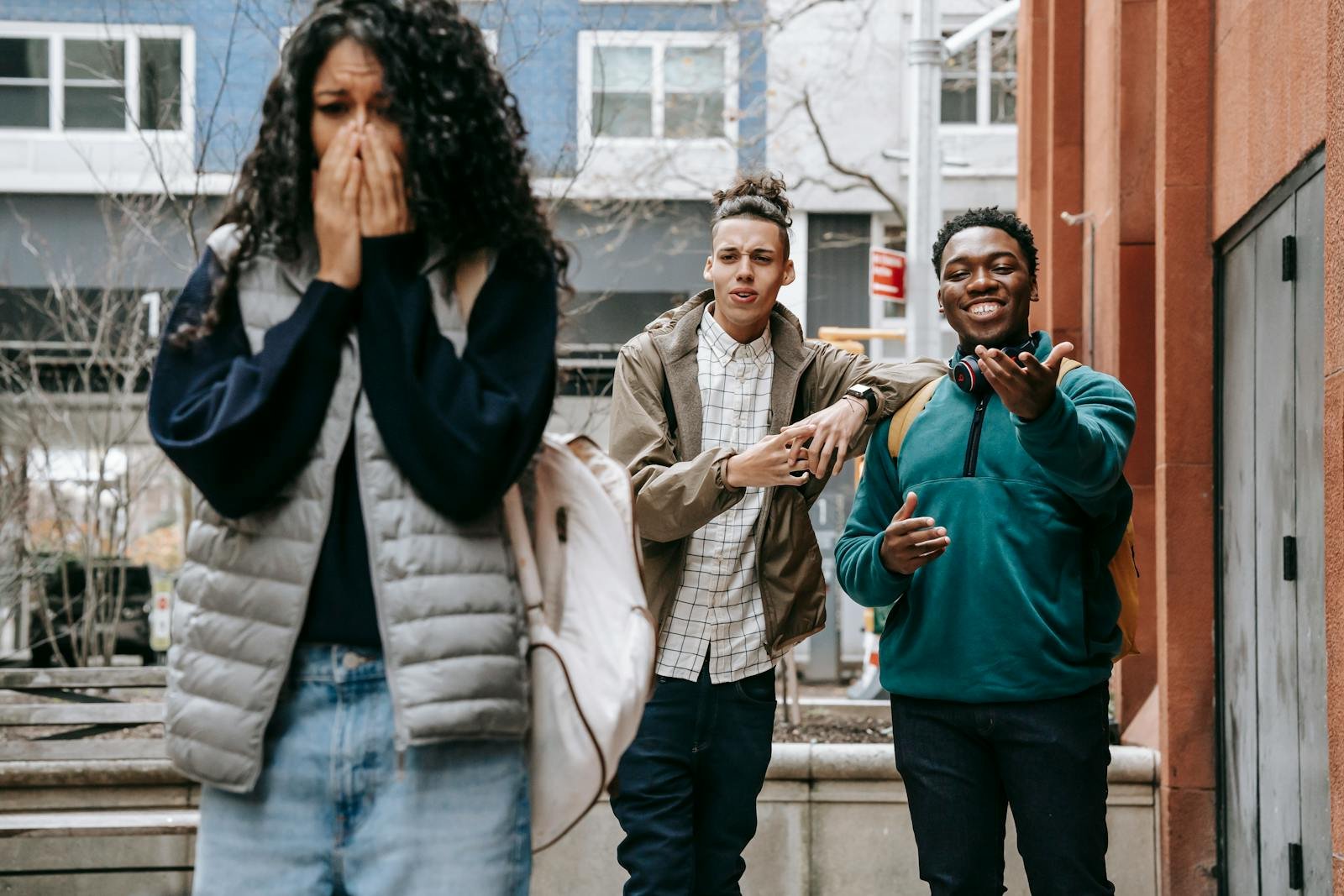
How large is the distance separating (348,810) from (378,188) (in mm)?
1015

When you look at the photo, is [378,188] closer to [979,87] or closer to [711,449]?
[711,449]

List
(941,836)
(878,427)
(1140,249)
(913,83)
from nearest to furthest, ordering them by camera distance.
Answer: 1. (941,836)
2. (878,427)
3. (1140,249)
4. (913,83)

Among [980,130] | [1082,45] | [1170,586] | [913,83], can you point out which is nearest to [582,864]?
[1170,586]

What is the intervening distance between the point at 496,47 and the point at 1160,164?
382cm

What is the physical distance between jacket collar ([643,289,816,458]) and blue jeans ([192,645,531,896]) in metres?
1.98

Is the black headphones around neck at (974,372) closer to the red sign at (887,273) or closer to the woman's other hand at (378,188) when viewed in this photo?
the woman's other hand at (378,188)

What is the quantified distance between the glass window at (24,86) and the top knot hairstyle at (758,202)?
19549 mm

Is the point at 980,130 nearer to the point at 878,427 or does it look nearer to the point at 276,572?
the point at 878,427

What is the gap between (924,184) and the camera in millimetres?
13789

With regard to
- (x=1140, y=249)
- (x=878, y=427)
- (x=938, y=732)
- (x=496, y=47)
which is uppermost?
(x=496, y=47)

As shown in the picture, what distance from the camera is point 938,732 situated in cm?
396

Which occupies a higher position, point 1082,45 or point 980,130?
point 980,130

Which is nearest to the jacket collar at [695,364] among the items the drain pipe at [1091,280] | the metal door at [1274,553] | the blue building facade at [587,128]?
the metal door at [1274,553]

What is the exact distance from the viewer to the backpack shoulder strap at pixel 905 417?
4203 millimetres
